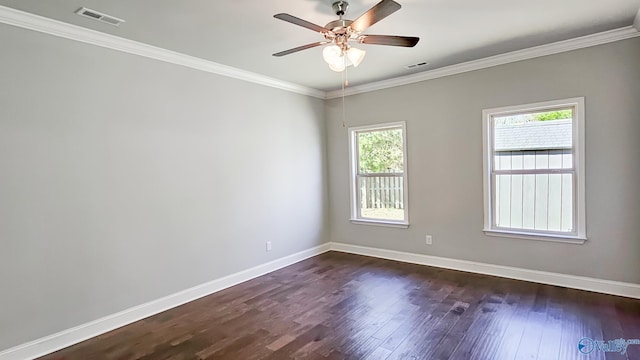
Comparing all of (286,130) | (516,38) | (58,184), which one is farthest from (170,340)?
(516,38)

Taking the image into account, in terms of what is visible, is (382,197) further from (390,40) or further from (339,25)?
(339,25)

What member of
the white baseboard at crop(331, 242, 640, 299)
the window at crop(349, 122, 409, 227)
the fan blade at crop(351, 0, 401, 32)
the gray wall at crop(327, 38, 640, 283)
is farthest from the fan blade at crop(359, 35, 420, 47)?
the white baseboard at crop(331, 242, 640, 299)

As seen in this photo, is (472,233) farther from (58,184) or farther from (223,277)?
(58,184)

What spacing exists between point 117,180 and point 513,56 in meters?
4.44

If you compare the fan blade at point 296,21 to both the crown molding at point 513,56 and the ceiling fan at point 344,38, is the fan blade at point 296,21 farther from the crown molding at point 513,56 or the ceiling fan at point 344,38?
the crown molding at point 513,56

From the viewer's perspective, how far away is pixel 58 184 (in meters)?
2.87

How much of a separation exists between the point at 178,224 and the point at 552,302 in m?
3.91

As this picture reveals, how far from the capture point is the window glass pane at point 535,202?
386 centimetres

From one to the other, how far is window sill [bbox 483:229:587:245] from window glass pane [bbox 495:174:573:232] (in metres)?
0.11

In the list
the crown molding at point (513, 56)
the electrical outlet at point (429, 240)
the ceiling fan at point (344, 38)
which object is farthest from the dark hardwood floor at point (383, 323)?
the crown molding at point (513, 56)

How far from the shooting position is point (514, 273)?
13.5 feet

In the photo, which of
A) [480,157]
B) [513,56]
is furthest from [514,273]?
[513,56]

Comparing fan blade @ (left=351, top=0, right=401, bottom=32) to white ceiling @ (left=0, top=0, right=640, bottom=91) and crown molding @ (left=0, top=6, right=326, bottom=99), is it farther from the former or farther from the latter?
crown molding @ (left=0, top=6, right=326, bottom=99)

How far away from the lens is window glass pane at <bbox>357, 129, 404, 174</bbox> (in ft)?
16.9
